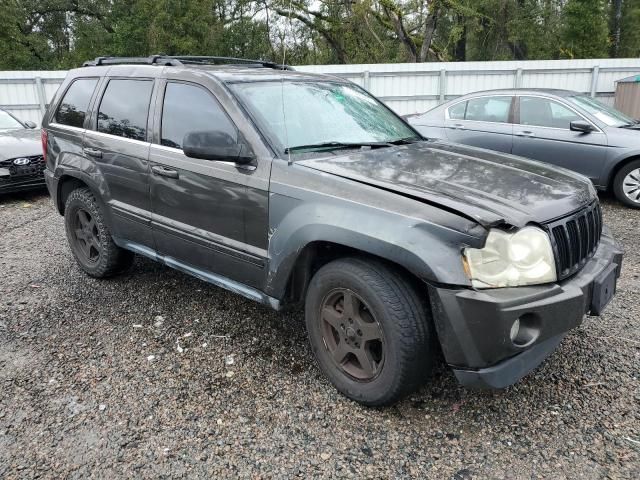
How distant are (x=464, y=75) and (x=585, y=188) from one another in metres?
11.5

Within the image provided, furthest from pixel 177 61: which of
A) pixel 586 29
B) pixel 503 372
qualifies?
pixel 586 29

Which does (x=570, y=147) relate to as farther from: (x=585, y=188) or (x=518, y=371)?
(x=518, y=371)

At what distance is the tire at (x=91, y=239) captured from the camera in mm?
4289

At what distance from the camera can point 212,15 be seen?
25609mm

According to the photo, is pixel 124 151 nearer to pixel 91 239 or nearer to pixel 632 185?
pixel 91 239

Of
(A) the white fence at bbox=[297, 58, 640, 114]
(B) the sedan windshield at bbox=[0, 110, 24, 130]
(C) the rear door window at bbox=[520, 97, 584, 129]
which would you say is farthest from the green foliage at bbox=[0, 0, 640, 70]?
(C) the rear door window at bbox=[520, 97, 584, 129]

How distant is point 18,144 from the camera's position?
7.78m

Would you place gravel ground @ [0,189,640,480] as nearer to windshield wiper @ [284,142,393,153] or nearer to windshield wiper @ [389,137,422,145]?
windshield wiper @ [284,142,393,153]

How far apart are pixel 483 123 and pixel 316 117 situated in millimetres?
4934

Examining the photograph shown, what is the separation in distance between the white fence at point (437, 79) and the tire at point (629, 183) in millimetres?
7406

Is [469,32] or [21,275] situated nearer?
[21,275]

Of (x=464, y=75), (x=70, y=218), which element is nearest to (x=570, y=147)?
(x=70, y=218)

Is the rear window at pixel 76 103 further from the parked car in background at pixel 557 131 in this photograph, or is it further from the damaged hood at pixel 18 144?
the parked car in background at pixel 557 131

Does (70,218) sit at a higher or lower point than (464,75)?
lower
